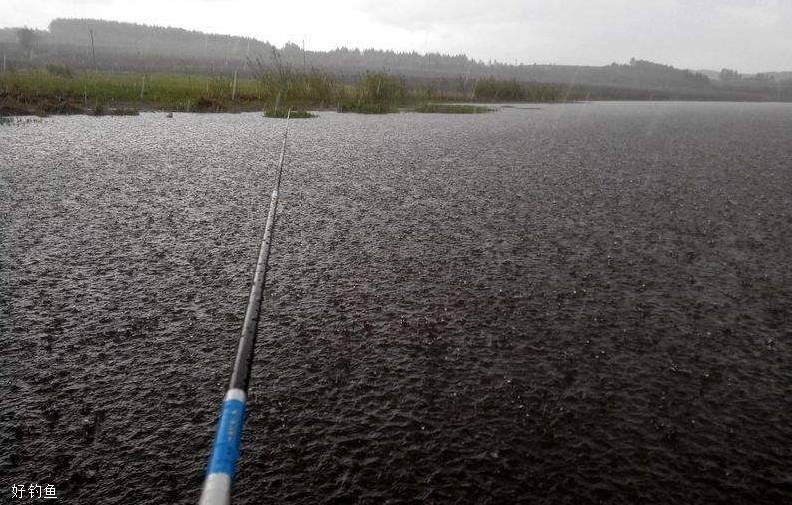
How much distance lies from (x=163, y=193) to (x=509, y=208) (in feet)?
14.2

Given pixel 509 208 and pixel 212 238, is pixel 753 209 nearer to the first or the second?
pixel 509 208

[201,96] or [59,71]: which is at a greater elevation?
[59,71]

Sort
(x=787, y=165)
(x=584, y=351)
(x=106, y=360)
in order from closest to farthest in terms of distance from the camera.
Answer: (x=106, y=360)
(x=584, y=351)
(x=787, y=165)

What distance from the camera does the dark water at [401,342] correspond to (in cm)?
212

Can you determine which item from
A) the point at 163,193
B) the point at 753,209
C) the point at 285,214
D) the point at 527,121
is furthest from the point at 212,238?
the point at 527,121

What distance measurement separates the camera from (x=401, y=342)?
10.3ft

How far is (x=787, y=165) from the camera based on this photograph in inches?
427

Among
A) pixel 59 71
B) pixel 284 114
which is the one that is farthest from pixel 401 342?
pixel 59 71

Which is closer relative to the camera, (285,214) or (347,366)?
(347,366)

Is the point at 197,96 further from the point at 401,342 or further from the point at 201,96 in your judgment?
the point at 401,342

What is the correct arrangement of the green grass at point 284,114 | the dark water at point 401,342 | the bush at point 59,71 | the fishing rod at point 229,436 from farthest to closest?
the bush at point 59,71, the green grass at point 284,114, the dark water at point 401,342, the fishing rod at point 229,436

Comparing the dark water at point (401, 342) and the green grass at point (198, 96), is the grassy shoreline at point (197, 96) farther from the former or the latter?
the dark water at point (401, 342)

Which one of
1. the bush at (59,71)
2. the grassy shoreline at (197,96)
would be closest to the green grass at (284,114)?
the grassy shoreline at (197,96)

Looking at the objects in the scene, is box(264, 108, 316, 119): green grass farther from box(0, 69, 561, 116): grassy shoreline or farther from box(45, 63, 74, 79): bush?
box(45, 63, 74, 79): bush
